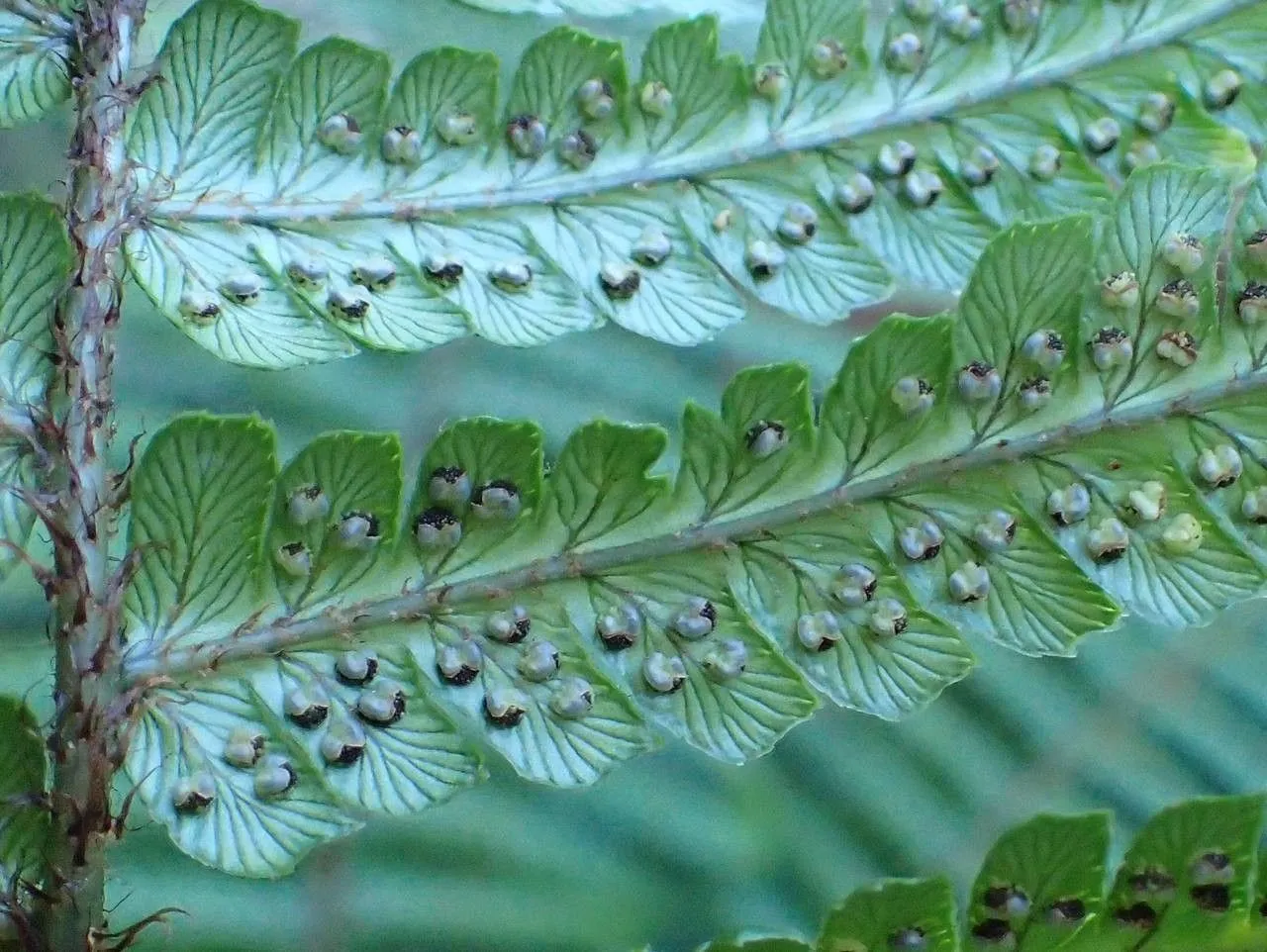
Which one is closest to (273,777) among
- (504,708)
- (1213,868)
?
(504,708)

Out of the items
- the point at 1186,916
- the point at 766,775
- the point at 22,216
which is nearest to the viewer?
the point at 22,216

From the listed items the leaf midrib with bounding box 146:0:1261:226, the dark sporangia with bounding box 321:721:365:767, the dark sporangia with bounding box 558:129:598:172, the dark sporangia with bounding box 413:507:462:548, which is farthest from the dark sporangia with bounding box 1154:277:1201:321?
the dark sporangia with bounding box 321:721:365:767

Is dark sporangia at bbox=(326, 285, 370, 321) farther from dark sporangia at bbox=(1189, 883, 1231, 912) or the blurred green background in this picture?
dark sporangia at bbox=(1189, 883, 1231, 912)

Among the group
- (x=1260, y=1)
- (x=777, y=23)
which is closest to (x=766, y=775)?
(x=777, y=23)

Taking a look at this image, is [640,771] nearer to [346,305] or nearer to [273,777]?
[273,777]

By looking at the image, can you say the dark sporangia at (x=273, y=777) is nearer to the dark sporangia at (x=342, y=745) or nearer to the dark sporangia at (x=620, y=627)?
the dark sporangia at (x=342, y=745)

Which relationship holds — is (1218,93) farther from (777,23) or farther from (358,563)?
(358,563)
